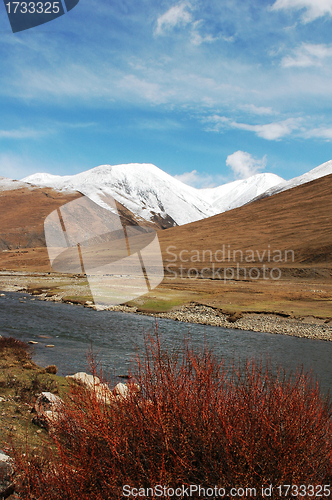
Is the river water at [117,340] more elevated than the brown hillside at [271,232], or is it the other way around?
the brown hillside at [271,232]

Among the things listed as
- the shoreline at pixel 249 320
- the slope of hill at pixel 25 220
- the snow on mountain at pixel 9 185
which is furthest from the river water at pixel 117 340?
the snow on mountain at pixel 9 185

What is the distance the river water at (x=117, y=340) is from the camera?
15.4m

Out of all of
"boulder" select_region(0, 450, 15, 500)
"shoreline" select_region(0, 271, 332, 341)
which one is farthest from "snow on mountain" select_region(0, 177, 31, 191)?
"boulder" select_region(0, 450, 15, 500)

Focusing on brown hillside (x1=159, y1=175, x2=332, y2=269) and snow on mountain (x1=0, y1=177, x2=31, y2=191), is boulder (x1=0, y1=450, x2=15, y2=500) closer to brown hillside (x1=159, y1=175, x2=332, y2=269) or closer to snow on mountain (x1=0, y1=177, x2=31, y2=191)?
brown hillside (x1=159, y1=175, x2=332, y2=269)

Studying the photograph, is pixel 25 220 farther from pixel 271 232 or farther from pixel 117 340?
pixel 117 340

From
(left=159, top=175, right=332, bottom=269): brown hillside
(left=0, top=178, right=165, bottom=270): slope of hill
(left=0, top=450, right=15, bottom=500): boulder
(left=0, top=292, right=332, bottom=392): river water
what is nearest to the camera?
(left=0, top=450, right=15, bottom=500): boulder

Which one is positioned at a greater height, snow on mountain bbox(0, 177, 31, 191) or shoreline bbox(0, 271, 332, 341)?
snow on mountain bbox(0, 177, 31, 191)

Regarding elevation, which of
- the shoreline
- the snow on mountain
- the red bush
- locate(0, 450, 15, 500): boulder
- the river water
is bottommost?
the shoreline

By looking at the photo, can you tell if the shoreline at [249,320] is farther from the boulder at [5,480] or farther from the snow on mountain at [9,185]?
the snow on mountain at [9,185]

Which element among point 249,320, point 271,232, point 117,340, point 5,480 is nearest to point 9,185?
point 271,232

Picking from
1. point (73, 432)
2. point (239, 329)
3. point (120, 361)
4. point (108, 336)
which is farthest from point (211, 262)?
point (73, 432)

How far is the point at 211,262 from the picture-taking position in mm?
68188

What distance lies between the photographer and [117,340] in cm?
2038

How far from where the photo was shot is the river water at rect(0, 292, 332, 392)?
15.4 m
